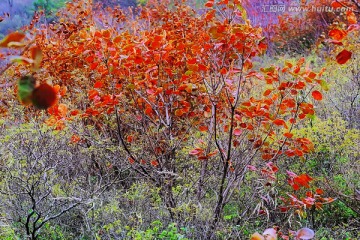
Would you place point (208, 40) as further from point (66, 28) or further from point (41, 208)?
point (66, 28)

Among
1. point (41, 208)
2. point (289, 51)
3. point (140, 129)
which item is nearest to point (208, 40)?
Result: point (140, 129)

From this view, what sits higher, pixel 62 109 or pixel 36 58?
pixel 36 58

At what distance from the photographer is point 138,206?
11.5 feet

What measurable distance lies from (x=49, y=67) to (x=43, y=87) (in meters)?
5.26

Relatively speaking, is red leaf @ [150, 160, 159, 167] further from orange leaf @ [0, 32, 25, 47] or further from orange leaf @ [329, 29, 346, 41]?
orange leaf @ [0, 32, 25, 47]

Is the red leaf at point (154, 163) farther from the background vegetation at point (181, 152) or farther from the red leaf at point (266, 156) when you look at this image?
the red leaf at point (266, 156)

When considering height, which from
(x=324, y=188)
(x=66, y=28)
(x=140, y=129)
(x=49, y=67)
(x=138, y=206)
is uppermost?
(x=66, y=28)

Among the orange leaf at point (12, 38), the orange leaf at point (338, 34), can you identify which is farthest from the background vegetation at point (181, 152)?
the orange leaf at point (12, 38)

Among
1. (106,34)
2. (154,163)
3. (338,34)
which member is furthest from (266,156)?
(338,34)

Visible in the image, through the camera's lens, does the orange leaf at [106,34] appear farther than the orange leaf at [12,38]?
Yes

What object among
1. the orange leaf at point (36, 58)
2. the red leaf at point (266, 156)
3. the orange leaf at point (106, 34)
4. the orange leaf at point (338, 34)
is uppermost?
the orange leaf at point (36, 58)

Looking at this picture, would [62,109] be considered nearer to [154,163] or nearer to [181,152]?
[154,163]

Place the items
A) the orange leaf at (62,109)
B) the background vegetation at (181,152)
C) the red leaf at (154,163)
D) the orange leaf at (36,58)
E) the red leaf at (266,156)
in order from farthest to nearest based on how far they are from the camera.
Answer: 1. the red leaf at (154,163)
2. the red leaf at (266,156)
3. the orange leaf at (62,109)
4. the background vegetation at (181,152)
5. the orange leaf at (36,58)

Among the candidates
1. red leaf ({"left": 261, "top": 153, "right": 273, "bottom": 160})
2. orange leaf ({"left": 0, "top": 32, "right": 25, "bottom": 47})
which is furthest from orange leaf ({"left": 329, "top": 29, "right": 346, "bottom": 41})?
red leaf ({"left": 261, "top": 153, "right": 273, "bottom": 160})
